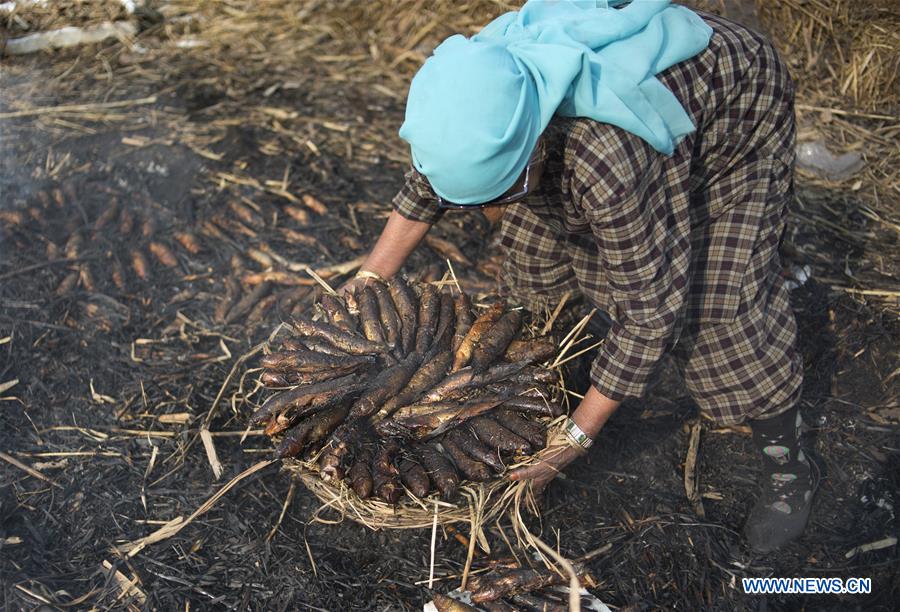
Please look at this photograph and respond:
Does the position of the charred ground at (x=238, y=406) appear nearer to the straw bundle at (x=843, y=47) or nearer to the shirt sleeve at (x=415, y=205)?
the straw bundle at (x=843, y=47)

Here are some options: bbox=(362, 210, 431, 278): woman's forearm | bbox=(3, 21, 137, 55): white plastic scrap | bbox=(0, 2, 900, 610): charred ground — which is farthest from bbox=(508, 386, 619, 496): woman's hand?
bbox=(3, 21, 137, 55): white plastic scrap

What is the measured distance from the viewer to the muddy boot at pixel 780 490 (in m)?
3.23

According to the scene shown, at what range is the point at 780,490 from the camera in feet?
10.7

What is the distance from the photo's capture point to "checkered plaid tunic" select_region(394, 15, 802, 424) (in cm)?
243

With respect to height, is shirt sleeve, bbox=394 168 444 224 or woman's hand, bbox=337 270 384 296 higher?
shirt sleeve, bbox=394 168 444 224

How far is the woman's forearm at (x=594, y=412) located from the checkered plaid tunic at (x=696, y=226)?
0.05 metres

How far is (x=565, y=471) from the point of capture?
3420 millimetres

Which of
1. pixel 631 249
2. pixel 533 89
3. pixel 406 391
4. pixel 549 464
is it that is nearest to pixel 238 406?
pixel 406 391

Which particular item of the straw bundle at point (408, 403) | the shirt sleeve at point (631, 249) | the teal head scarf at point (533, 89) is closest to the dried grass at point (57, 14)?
the straw bundle at point (408, 403)

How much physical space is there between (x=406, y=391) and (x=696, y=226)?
130cm

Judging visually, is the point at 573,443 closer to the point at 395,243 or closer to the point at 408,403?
the point at 408,403

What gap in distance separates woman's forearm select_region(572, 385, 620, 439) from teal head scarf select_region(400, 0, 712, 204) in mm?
887

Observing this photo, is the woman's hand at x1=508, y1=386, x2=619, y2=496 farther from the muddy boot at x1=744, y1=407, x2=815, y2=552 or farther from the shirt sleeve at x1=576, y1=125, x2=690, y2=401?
the muddy boot at x1=744, y1=407, x2=815, y2=552

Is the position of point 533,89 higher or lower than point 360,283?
higher
